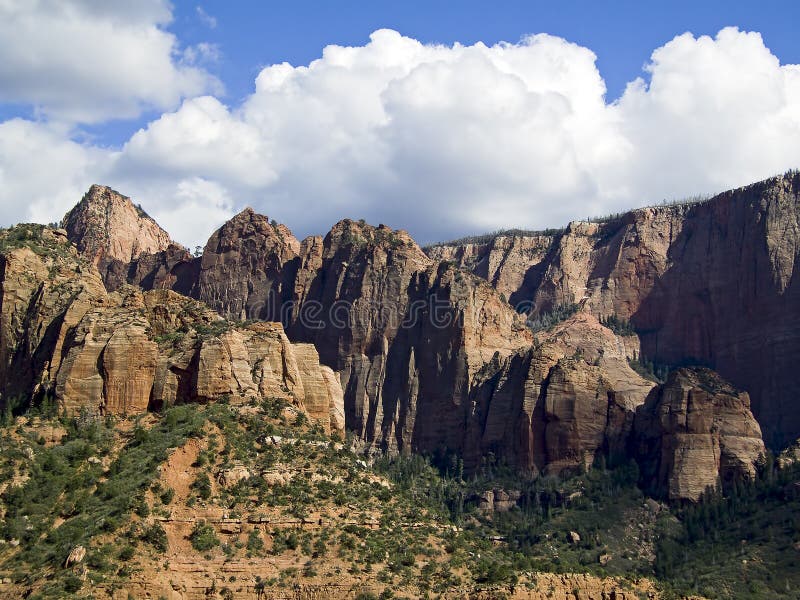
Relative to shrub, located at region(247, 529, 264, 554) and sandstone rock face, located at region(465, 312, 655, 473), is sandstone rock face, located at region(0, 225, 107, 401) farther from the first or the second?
sandstone rock face, located at region(465, 312, 655, 473)

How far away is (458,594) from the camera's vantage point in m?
109

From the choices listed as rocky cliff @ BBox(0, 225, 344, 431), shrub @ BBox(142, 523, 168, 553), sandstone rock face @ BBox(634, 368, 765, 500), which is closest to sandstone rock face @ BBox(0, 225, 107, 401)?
rocky cliff @ BBox(0, 225, 344, 431)

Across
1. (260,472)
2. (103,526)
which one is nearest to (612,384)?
A: (260,472)

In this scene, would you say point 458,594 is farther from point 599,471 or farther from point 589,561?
point 599,471

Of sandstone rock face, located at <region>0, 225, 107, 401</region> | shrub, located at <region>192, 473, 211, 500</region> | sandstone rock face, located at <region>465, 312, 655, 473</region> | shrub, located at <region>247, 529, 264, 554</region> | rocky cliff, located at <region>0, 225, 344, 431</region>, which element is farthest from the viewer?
sandstone rock face, located at <region>465, 312, 655, 473</region>

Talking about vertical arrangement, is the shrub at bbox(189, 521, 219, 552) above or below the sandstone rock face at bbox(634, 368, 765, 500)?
below

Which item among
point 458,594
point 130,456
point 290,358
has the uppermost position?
point 290,358

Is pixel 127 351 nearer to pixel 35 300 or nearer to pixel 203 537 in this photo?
pixel 35 300

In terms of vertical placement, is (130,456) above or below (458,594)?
above

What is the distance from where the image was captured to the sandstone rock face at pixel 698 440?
17375 centimetres

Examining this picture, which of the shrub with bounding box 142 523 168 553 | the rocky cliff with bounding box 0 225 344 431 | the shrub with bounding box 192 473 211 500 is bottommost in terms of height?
the shrub with bounding box 142 523 168 553

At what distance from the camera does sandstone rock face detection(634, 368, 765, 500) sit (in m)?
174

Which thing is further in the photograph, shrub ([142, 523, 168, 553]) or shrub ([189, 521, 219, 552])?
shrub ([189, 521, 219, 552])

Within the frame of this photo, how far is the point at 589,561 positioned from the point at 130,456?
56172 millimetres
